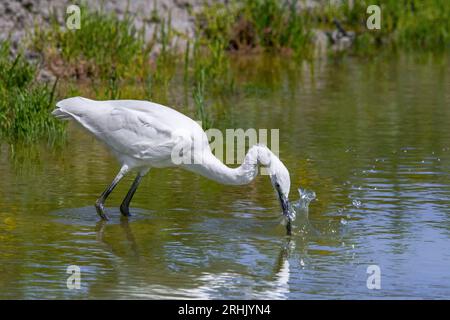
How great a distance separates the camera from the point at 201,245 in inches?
331

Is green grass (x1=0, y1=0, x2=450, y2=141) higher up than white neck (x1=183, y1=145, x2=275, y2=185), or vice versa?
green grass (x1=0, y1=0, x2=450, y2=141)

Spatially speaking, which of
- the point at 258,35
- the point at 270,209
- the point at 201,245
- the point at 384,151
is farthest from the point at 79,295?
the point at 258,35

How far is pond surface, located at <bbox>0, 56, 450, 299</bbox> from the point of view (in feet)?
24.4

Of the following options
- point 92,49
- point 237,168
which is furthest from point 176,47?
point 237,168

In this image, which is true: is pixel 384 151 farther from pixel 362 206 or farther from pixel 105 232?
pixel 105 232

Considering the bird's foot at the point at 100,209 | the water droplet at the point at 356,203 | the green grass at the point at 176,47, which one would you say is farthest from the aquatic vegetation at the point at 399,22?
the bird's foot at the point at 100,209

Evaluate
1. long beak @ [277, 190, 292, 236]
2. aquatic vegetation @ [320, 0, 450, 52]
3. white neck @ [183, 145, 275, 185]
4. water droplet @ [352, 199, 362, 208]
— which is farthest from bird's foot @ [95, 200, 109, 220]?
aquatic vegetation @ [320, 0, 450, 52]

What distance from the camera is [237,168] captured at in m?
8.79

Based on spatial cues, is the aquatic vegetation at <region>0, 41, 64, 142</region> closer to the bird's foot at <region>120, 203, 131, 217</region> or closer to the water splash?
the bird's foot at <region>120, 203, 131, 217</region>

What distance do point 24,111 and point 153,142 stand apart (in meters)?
3.11

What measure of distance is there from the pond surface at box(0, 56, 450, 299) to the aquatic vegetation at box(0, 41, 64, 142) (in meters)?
0.29

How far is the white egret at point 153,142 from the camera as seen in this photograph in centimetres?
865

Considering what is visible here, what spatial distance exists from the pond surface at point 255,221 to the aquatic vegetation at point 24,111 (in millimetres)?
285
